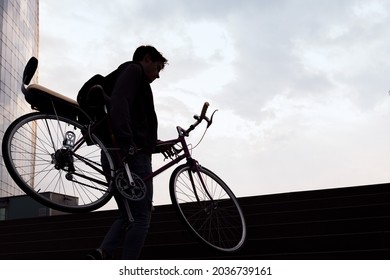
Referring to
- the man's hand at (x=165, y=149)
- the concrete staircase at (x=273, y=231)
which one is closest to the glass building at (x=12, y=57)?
the concrete staircase at (x=273, y=231)

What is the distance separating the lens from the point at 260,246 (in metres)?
5.68

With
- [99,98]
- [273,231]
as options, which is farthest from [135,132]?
[273,231]

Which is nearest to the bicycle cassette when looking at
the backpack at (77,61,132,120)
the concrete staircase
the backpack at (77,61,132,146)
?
the backpack at (77,61,132,146)

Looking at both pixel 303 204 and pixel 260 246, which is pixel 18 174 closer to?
pixel 260 246

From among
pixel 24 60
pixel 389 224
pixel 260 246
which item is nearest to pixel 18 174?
pixel 260 246

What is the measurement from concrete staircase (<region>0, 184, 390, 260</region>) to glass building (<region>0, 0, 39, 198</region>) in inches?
1774

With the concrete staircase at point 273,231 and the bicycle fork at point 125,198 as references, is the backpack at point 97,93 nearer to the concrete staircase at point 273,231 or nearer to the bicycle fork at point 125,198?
the bicycle fork at point 125,198

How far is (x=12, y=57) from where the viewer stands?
56.6 m

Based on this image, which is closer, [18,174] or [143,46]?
[18,174]

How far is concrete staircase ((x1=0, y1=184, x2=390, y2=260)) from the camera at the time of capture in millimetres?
5402

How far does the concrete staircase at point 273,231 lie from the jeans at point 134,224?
0.83m

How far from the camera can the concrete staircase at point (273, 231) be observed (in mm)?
5402

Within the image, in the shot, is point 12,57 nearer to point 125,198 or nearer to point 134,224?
point 125,198
